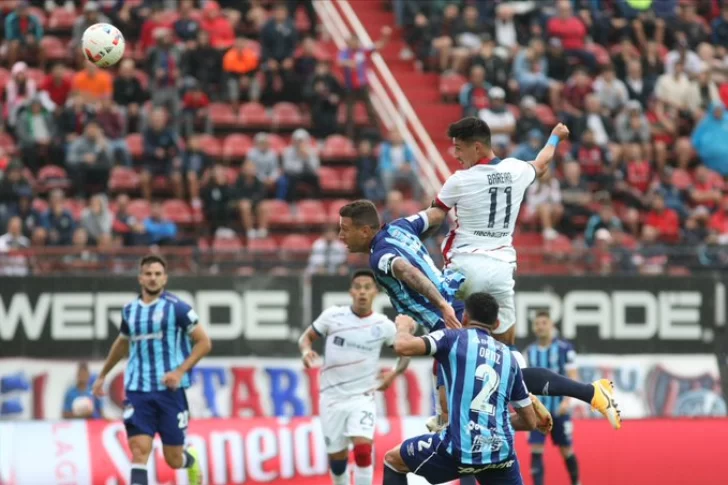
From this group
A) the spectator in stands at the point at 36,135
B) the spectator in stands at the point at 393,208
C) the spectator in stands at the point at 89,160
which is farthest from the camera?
the spectator in stands at the point at 36,135

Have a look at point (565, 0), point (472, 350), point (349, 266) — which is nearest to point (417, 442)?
point (472, 350)

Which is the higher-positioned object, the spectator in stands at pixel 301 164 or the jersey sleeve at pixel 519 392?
the spectator in stands at pixel 301 164

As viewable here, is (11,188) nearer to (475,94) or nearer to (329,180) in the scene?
(329,180)

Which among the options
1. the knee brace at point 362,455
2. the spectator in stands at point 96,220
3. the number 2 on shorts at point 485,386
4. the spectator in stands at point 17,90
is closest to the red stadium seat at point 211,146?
the spectator in stands at point 96,220

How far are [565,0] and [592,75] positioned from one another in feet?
4.60

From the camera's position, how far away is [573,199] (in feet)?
72.3

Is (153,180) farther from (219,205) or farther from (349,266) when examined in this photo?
(349,266)

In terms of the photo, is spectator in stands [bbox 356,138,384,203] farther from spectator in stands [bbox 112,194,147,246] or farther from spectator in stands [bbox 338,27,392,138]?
spectator in stands [bbox 112,194,147,246]

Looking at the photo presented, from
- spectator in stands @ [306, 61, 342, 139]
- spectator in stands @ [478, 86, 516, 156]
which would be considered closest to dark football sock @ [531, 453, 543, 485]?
spectator in stands @ [478, 86, 516, 156]

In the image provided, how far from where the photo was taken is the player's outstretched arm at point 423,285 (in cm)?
1055

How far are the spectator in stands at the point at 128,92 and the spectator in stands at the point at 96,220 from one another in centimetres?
236

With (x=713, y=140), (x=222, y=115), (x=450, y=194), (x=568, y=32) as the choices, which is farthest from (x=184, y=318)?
(x=568, y=32)

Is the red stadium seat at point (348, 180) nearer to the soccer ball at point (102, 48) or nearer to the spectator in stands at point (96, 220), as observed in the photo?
the spectator in stands at point (96, 220)

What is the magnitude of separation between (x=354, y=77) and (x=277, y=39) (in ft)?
4.43
